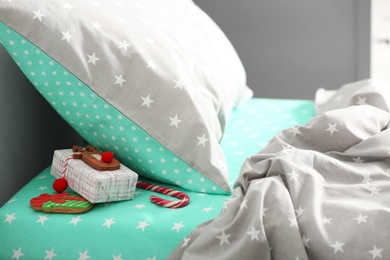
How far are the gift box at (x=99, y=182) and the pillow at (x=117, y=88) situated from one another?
0.07 m

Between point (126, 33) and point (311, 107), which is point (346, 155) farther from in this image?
point (311, 107)

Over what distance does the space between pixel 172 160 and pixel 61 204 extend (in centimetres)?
22

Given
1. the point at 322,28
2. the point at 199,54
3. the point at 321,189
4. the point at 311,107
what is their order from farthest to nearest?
the point at 322,28
the point at 311,107
the point at 199,54
the point at 321,189

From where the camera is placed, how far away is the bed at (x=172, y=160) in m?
0.96

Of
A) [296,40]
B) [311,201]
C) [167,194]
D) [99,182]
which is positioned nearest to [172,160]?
[167,194]

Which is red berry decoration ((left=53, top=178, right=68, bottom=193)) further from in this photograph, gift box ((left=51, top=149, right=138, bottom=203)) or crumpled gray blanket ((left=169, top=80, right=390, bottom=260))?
crumpled gray blanket ((left=169, top=80, right=390, bottom=260))

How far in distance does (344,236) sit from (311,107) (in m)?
1.15

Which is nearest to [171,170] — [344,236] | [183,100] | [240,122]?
[183,100]

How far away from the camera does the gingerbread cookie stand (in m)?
1.11

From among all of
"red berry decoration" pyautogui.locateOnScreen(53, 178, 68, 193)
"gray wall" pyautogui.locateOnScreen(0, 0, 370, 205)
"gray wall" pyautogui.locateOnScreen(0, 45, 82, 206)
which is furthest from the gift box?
"gray wall" pyautogui.locateOnScreen(0, 0, 370, 205)

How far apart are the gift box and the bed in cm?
2

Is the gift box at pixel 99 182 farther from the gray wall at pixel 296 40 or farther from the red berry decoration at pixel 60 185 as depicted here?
the gray wall at pixel 296 40

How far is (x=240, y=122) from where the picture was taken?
1843mm

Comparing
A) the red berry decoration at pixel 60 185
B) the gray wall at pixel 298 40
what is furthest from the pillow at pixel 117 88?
the gray wall at pixel 298 40
